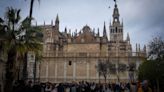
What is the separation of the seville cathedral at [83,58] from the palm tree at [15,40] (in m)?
43.7

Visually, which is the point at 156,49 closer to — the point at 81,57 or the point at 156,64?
the point at 156,64

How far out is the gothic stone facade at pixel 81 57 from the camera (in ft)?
206

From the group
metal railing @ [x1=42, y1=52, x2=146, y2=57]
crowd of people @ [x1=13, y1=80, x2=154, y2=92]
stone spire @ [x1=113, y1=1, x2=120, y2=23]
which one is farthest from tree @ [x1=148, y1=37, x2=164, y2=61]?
stone spire @ [x1=113, y1=1, x2=120, y2=23]

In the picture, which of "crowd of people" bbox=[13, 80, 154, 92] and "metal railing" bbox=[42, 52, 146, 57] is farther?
"metal railing" bbox=[42, 52, 146, 57]

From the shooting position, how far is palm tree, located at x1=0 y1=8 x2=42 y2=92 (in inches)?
564

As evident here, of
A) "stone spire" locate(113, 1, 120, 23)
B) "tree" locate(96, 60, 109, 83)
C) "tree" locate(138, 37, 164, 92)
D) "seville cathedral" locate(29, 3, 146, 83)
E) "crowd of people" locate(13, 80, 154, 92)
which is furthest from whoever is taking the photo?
"stone spire" locate(113, 1, 120, 23)

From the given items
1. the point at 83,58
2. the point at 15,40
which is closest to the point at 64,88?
the point at 15,40

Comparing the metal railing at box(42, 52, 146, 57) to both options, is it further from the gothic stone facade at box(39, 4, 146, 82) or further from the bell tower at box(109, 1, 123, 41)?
the bell tower at box(109, 1, 123, 41)

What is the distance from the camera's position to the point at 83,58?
64625 mm

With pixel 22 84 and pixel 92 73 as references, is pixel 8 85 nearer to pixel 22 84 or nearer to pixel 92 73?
pixel 22 84

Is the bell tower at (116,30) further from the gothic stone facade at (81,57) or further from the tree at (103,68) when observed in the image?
the tree at (103,68)

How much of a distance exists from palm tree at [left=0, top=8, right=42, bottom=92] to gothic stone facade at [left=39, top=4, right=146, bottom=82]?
146ft

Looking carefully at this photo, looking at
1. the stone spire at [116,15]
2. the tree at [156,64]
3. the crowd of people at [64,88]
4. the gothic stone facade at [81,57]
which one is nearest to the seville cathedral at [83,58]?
the gothic stone facade at [81,57]

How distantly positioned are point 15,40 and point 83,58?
50.3 meters
